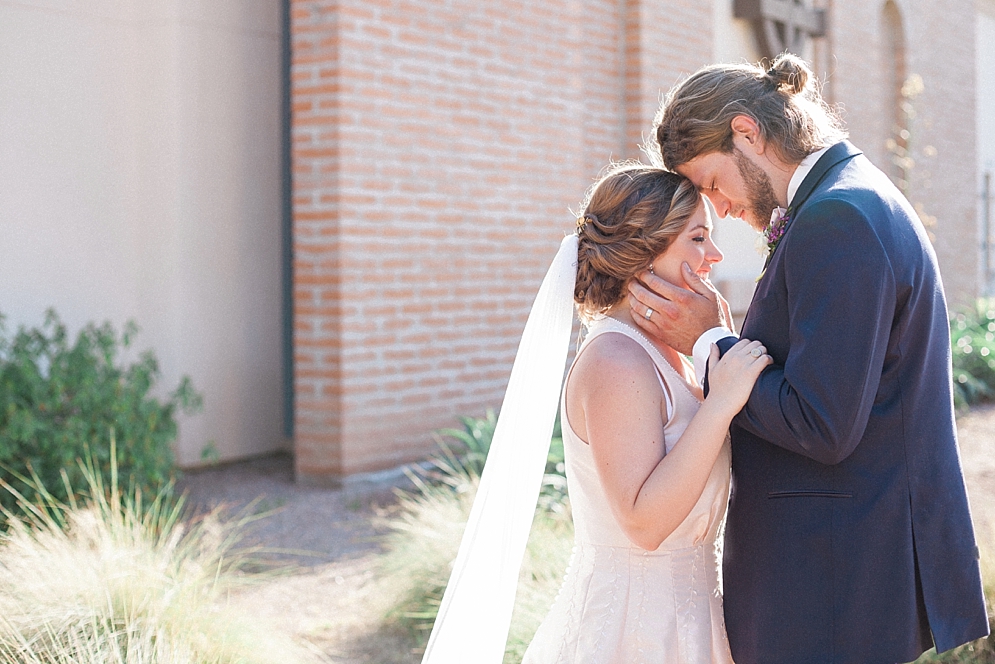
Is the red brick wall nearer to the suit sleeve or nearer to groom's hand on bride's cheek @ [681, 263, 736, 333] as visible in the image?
groom's hand on bride's cheek @ [681, 263, 736, 333]

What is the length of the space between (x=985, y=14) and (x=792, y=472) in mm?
17436

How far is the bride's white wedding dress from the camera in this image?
245 centimetres

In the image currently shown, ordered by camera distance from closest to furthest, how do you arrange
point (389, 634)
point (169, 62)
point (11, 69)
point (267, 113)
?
point (389, 634)
point (11, 69)
point (169, 62)
point (267, 113)

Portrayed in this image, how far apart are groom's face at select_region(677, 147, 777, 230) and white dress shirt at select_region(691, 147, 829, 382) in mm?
85

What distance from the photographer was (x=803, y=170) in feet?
7.97

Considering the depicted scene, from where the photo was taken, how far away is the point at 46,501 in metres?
5.30

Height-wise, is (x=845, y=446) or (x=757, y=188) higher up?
(x=757, y=188)

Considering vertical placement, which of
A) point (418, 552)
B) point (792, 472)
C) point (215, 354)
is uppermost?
point (792, 472)

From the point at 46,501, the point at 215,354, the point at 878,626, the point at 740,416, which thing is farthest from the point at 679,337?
the point at 215,354

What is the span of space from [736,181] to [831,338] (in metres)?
0.63

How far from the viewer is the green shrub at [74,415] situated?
524cm

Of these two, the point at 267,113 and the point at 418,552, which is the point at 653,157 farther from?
the point at 267,113

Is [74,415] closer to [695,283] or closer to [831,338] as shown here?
[695,283]

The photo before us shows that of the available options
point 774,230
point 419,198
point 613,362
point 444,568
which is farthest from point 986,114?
point 613,362
